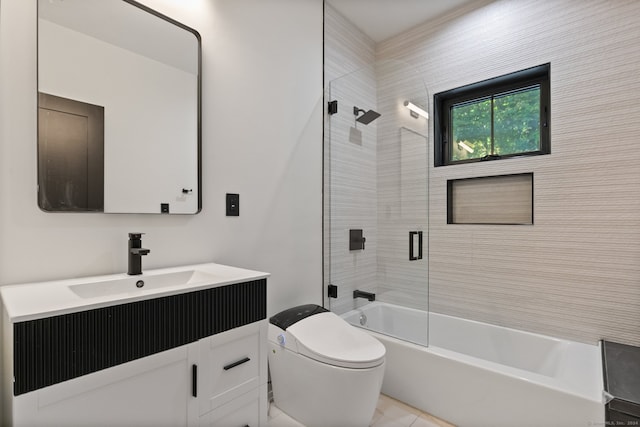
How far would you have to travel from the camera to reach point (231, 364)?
3.90 feet

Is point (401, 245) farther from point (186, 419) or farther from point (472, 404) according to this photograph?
point (186, 419)

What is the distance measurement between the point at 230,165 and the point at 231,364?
1021 mm

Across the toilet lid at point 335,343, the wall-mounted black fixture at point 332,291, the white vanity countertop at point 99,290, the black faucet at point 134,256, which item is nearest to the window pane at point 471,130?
the wall-mounted black fixture at point 332,291

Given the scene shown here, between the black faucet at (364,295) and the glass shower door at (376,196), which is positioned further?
the black faucet at (364,295)

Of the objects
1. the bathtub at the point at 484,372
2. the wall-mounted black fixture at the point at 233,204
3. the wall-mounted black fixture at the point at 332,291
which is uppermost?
the wall-mounted black fixture at the point at 233,204

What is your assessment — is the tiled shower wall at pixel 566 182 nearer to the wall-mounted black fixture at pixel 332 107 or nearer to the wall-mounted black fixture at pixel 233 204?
the wall-mounted black fixture at pixel 332 107

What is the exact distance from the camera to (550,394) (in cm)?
141

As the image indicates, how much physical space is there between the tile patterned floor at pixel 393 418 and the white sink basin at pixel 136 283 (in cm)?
95

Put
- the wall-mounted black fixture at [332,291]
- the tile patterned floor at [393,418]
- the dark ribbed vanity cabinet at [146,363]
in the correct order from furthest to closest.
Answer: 1. the wall-mounted black fixture at [332,291]
2. the tile patterned floor at [393,418]
3. the dark ribbed vanity cabinet at [146,363]

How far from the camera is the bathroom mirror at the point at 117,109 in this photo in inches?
45.6

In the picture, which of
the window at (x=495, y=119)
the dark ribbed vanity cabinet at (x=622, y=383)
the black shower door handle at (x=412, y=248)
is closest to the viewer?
the dark ribbed vanity cabinet at (x=622, y=383)

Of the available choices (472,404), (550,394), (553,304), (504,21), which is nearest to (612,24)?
(504,21)

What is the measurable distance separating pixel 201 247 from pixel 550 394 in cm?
179

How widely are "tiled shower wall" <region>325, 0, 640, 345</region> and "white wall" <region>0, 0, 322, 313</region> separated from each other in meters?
0.54
